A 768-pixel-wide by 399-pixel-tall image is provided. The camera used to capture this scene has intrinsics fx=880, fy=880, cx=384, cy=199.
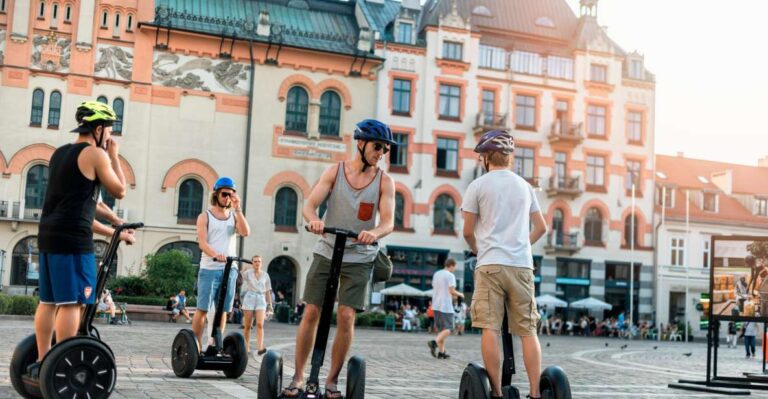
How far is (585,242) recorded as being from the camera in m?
47.4

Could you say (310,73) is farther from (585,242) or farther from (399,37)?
(585,242)

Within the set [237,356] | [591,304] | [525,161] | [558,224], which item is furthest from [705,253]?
[237,356]

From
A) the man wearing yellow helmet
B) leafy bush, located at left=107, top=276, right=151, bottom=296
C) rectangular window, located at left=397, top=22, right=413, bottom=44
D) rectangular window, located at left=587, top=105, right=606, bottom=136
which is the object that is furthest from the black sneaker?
rectangular window, located at left=587, top=105, right=606, bottom=136

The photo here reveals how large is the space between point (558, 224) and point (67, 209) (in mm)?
42553

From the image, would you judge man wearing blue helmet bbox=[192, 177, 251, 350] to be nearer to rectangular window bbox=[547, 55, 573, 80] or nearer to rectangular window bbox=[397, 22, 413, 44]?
rectangular window bbox=[397, 22, 413, 44]

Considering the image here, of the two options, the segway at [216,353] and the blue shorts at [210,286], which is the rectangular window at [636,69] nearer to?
the blue shorts at [210,286]

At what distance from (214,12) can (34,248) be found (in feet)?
46.6

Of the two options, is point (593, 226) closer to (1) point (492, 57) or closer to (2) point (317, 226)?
(1) point (492, 57)

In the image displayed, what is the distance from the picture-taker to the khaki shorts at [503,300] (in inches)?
253

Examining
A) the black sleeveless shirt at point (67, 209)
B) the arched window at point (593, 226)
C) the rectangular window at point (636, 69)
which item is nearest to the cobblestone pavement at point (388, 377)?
the black sleeveless shirt at point (67, 209)

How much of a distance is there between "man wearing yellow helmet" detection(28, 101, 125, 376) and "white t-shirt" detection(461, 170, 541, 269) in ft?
8.86

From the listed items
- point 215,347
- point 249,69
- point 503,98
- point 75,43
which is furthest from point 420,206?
point 215,347

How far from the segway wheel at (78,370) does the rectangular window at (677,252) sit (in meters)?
46.7

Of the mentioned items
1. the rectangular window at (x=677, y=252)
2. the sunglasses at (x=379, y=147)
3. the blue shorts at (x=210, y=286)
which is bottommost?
the blue shorts at (x=210, y=286)
